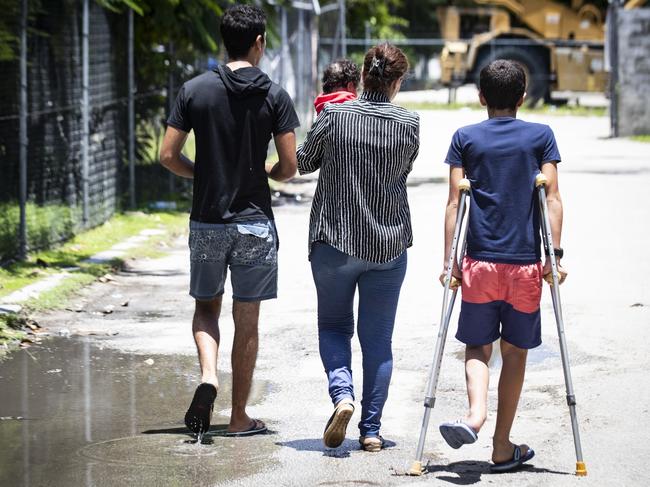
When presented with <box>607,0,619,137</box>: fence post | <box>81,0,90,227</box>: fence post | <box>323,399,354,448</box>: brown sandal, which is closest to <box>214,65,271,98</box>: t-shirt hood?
<box>323,399,354,448</box>: brown sandal

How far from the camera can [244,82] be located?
5789 millimetres

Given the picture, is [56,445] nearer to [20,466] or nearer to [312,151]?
[20,466]

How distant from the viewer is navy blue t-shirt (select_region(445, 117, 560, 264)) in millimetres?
5316

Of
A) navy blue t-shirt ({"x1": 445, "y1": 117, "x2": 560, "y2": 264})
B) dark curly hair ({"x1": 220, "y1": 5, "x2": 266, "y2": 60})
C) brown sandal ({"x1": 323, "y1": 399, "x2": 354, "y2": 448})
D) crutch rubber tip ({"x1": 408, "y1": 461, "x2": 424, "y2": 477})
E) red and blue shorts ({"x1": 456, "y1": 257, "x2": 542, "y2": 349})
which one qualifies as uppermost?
Answer: dark curly hair ({"x1": 220, "y1": 5, "x2": 266, "y2": 60})

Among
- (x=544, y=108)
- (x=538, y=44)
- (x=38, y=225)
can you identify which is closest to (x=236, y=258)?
(x=38, y=225)

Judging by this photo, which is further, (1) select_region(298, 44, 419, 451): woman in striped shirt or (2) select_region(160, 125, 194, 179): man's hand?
(2) select_region(160, 125, 194, 179): man's hand

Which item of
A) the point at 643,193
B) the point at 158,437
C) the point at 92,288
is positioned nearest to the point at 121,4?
the point at 92,288

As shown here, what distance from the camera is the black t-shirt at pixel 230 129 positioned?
5801 millimetres

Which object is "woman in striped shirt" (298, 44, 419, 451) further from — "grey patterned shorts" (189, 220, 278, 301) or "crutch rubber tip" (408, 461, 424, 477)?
"crutch rubber tip" (408, 461, 424, 477)

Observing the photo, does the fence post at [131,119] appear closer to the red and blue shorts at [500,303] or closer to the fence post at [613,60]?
the red and blue shorts at [500,303]

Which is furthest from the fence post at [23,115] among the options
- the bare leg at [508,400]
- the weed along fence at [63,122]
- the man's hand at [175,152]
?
the bare leg at [508,400]

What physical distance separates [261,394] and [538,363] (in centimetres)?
178

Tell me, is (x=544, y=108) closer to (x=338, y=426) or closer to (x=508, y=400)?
(x=508, y=400)

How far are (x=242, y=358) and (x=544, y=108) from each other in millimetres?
31198
